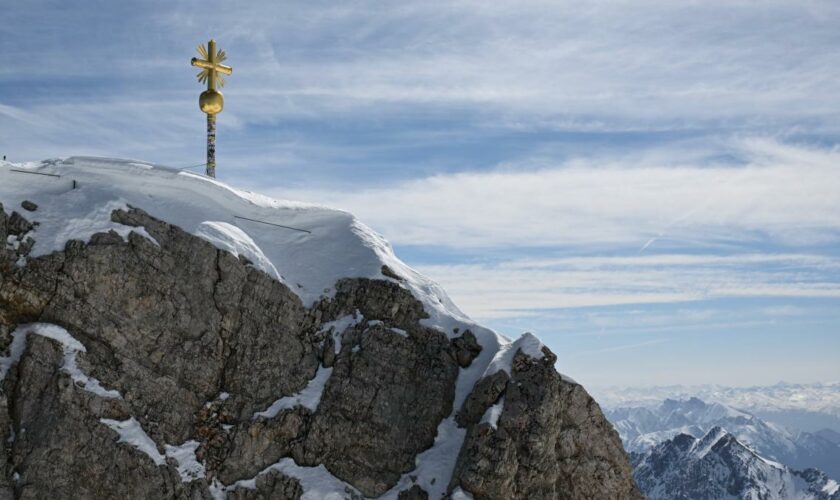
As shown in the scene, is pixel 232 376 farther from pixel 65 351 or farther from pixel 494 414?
pixel 494 414

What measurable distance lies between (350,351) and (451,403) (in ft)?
18.2

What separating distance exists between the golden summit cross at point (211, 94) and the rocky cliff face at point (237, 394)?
10.6 metres

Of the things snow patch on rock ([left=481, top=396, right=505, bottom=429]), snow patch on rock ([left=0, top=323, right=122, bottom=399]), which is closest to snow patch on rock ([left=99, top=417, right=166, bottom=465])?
snow patch on rock ([left=0, top=323, right=122, bottom=399])

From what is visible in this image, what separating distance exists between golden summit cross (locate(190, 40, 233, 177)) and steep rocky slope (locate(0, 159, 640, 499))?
7.11m

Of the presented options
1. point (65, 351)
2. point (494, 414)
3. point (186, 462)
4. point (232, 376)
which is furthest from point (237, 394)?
point (494, 414)

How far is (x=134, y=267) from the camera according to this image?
3888cm

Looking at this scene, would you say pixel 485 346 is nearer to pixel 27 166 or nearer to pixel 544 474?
pixel 544 474

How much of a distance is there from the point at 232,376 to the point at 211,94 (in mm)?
19148

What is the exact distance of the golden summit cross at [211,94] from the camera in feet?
164

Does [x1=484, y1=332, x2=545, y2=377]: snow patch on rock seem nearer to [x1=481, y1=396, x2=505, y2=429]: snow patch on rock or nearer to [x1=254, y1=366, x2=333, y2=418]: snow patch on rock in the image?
[x1=481, y1=396, x2=505, y2=429]: snow patch on rock

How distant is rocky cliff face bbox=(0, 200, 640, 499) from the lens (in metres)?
34.9

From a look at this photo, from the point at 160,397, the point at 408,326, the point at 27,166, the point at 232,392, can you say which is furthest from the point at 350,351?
the point at 27,166

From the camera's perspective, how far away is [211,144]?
50.4m

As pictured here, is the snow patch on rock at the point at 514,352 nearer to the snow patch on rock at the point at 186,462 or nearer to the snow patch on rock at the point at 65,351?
the snow patch on rock at the point at 186,462
